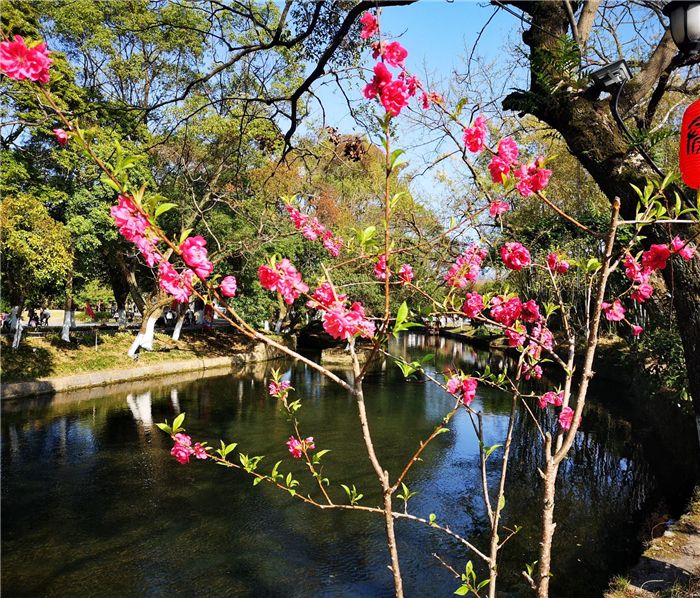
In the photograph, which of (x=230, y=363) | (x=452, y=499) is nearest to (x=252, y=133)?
(x=230, y=363)

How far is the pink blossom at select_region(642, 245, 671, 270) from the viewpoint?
1837 millimetres

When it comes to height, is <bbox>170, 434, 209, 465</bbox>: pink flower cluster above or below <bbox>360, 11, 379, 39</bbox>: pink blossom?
below

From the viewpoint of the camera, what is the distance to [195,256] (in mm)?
1305

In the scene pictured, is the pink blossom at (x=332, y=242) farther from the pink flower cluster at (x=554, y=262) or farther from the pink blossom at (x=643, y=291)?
the pink blossom at (x=643, y=291)

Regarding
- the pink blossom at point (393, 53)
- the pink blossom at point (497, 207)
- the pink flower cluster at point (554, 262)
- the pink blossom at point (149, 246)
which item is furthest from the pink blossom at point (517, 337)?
the pink blossom at point (149, 246)

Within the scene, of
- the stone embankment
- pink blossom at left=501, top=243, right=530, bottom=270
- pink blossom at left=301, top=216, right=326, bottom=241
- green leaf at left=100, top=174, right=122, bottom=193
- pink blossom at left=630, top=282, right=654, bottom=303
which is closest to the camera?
green leaf at left=100, top=174, right=122, bottom=193

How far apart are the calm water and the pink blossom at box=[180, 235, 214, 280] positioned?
13.3 ft

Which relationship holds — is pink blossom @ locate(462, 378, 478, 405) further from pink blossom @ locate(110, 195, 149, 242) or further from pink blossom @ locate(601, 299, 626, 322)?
pink blossom @ locate(110, 195, 149, 242)

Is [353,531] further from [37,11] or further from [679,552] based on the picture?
[37,11]

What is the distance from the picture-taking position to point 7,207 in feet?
33.1

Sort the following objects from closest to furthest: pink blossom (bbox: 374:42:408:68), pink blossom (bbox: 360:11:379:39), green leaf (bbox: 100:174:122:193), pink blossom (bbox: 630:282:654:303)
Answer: green leaf (bbox: 100:174:122:193), pink blossom (bbox: 374:42:408:68), pink blossom (bbox: 360:11:379:39), pink blossom (bbox: 630:282:654:303)

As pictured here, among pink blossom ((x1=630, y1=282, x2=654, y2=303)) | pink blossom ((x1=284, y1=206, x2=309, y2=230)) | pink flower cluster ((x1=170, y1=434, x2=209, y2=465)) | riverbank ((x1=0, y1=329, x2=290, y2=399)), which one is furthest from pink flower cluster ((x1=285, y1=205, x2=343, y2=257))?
riverbank ((x1=0, y1=329, x2=290, y2=399))

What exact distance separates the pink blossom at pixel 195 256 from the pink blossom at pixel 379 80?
1.93 feet

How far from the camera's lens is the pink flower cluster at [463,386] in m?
2.29
